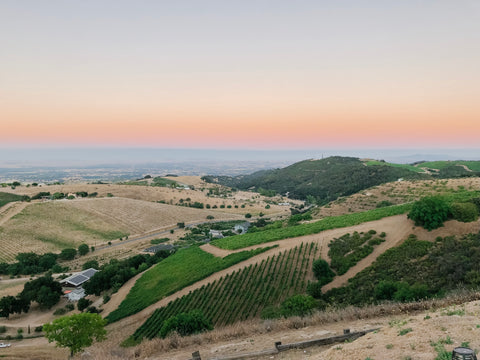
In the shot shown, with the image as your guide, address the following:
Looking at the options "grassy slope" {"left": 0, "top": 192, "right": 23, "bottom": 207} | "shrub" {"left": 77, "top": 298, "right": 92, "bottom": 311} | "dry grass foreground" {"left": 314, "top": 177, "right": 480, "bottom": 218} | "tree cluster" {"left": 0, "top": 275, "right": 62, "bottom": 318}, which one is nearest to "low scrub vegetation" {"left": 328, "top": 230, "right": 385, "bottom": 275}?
"dry grass foreground" {"left": 314, "top": 177, "right": 480, "bottom": 218}

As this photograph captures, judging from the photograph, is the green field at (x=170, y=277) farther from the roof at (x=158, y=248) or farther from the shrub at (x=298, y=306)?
the roof at (x=158, y=248)

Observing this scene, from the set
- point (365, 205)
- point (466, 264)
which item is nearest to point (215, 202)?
point (365, 205)

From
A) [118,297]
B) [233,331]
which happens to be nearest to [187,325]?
[233,331]

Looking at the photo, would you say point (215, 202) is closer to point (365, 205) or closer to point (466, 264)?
point (365, 205)

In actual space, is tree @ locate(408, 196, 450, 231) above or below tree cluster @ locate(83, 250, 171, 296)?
Answer: above

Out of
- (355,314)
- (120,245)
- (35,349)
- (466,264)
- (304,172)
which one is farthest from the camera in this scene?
(304,172)

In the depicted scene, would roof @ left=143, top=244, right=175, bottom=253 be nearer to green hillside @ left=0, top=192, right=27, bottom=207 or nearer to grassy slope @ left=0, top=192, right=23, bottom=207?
grassy slope @ left=0, top=192, right=23, bottom=207

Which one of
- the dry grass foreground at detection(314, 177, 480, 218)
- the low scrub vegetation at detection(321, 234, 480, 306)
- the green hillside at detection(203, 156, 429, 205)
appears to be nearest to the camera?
the low scrub vegetation at detection(321, 234, 480, 306)
